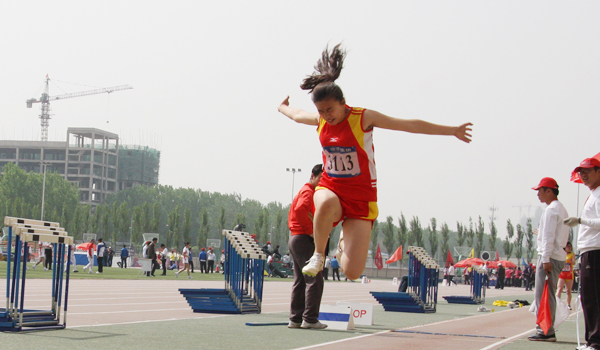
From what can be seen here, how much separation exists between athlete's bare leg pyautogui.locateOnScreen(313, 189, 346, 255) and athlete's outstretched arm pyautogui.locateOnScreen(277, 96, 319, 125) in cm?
73

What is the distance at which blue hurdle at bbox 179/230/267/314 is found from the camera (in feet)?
35.7

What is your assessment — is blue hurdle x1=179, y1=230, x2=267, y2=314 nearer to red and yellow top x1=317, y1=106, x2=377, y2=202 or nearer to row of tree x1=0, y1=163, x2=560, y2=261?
red and yellow top x1=317, y1=106, x2=377, y2=202

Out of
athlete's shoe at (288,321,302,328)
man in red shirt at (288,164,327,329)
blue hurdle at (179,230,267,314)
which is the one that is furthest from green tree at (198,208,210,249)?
athlete's shoe at (288,321,302,328)

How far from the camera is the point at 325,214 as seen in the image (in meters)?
5.88

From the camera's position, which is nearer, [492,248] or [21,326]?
[21,326]

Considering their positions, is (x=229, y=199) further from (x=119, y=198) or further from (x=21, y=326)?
(x=21, y=326)

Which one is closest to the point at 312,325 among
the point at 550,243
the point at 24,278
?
the point at 550,243

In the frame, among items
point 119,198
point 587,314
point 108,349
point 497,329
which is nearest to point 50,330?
point 108,349

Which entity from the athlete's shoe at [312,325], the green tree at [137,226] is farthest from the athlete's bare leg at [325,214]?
the green tree at [137,226]

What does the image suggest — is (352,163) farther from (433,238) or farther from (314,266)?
(433,238)

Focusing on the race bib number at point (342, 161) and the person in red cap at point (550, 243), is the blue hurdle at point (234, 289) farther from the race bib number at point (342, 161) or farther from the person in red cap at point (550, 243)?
the race bib number at point (342, 161)

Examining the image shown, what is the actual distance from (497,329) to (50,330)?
6.36 metres

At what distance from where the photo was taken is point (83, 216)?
10269 centimetres

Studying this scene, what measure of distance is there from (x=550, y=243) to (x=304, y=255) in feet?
9.98
